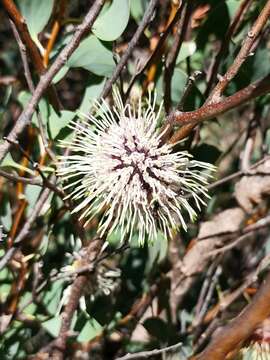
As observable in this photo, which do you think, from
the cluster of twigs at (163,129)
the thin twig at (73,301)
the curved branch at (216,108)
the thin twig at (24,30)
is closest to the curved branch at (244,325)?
the cluster of twigs at (163,129)

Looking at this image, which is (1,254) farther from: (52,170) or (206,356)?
(206,356)

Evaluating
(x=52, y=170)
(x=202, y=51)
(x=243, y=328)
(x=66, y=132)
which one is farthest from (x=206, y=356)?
(x=202, y=51)

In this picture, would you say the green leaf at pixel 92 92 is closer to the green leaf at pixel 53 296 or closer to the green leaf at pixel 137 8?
the green leaf at pixel 137 8

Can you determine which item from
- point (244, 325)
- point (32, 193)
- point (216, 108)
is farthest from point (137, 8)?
point (244, 325)

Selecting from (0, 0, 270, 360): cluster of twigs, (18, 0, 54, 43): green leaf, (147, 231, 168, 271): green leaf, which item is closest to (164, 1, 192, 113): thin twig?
(0, 0, 270, 360): cluster of twigs

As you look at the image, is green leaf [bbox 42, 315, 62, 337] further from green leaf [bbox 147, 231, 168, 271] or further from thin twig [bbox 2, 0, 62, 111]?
thin twig [bbox 2, 0, 62, 111]

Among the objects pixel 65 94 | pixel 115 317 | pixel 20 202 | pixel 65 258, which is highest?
pixel 65 94
